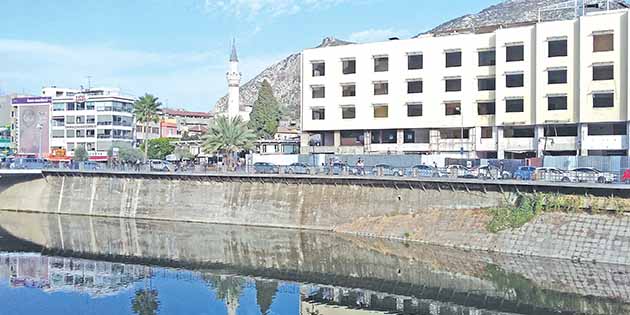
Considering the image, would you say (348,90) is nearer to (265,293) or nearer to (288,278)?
(288,278)

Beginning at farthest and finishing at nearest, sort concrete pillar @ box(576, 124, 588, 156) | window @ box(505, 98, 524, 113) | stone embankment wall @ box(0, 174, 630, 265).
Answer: window @ box(505, 98, 524, 113) → concrete pillar @ box(576, 124, 588, 156) → stone embankment wall @ box(0, 174, 630, 265)

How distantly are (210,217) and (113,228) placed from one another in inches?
429

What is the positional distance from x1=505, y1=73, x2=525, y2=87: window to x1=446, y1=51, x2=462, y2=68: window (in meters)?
6.30

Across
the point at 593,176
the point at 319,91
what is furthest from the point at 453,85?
the point at 593,176

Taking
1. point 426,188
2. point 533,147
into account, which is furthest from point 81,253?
point 533,147

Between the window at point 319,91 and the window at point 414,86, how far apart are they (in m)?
11.6

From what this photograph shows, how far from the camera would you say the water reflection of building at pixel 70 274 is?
48.7 metres

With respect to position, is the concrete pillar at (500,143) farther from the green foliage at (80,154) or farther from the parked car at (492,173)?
the green foliage at (80,154)

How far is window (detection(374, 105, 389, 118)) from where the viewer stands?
3369 inches

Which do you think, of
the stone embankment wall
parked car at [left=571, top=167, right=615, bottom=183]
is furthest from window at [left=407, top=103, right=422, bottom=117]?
parked car at [left=571, top=167, right=615, bottom=183]

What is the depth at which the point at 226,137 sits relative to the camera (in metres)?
91.6

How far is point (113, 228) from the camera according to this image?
76.8 m

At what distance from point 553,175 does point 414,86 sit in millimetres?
30167

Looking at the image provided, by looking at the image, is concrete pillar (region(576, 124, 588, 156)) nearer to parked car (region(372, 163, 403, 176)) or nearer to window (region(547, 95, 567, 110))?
window (region(547, 95, 567, 110))
